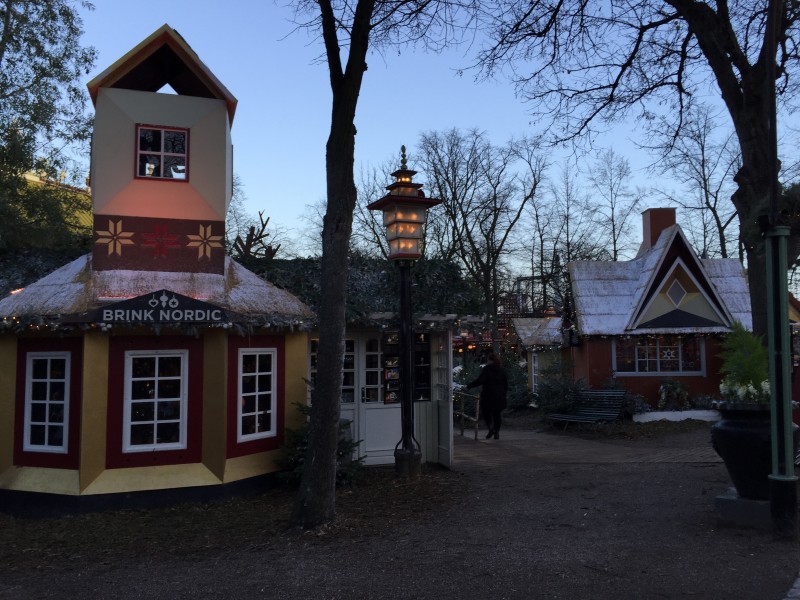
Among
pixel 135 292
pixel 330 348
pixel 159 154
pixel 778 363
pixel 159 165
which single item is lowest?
pixel 778 363

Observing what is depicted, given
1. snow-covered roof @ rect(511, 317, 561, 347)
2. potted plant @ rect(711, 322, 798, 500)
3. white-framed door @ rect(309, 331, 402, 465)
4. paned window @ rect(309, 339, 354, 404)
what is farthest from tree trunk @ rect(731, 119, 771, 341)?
snow-covered roof @ rect(511, 317, 561, 347)

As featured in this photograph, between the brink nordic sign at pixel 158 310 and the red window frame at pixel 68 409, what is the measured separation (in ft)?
3.32

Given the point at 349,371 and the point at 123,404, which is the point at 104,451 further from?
the point at 349,371

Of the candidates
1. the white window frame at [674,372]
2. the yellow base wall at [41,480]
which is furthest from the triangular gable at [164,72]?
the white window frame at [674,372]

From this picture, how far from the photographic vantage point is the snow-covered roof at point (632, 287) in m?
18.8

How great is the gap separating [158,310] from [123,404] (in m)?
1.58

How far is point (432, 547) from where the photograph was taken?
658 centimetres

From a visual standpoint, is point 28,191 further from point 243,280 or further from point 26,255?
point 243,280

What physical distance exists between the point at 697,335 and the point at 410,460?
12.0 metres

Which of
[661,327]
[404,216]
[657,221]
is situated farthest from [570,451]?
[657,221]

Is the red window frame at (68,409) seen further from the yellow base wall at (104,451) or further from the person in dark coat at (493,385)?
the person in dark coat at (493,385)

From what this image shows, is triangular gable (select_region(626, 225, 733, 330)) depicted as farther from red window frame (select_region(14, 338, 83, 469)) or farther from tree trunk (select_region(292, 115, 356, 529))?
red window frame (select_region(14, 338, 83, 469))

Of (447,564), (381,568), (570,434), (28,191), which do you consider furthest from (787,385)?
(28,191)

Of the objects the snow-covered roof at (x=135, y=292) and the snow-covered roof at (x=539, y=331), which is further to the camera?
the snow-covered roof at (x=539, y=331)
